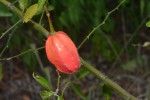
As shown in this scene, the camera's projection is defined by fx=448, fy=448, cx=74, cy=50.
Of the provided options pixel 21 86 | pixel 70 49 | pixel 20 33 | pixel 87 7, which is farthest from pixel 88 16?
pixel 70 49

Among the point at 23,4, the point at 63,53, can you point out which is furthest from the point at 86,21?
the point at 63,53

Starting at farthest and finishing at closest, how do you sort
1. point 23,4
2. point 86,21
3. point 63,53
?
1. point 86,21
2. point 23,4
3. point 63,53

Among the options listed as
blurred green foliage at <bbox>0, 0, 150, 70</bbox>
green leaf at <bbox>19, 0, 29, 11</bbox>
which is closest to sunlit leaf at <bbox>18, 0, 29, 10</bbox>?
green leaf at <bbox>19, 0, 29, 11</bbox>

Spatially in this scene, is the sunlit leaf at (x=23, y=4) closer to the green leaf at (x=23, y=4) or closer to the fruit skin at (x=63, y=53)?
the green leaf at (x=23, y=4)

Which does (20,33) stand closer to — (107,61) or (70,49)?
(107,61)

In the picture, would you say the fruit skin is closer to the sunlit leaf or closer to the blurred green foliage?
the sunlit leaf

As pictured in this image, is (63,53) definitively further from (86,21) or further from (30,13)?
(86,21)

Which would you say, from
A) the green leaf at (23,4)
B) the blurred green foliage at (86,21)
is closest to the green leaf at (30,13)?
the green leaf at (23,4)

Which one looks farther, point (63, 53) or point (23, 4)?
point (23, 4)
